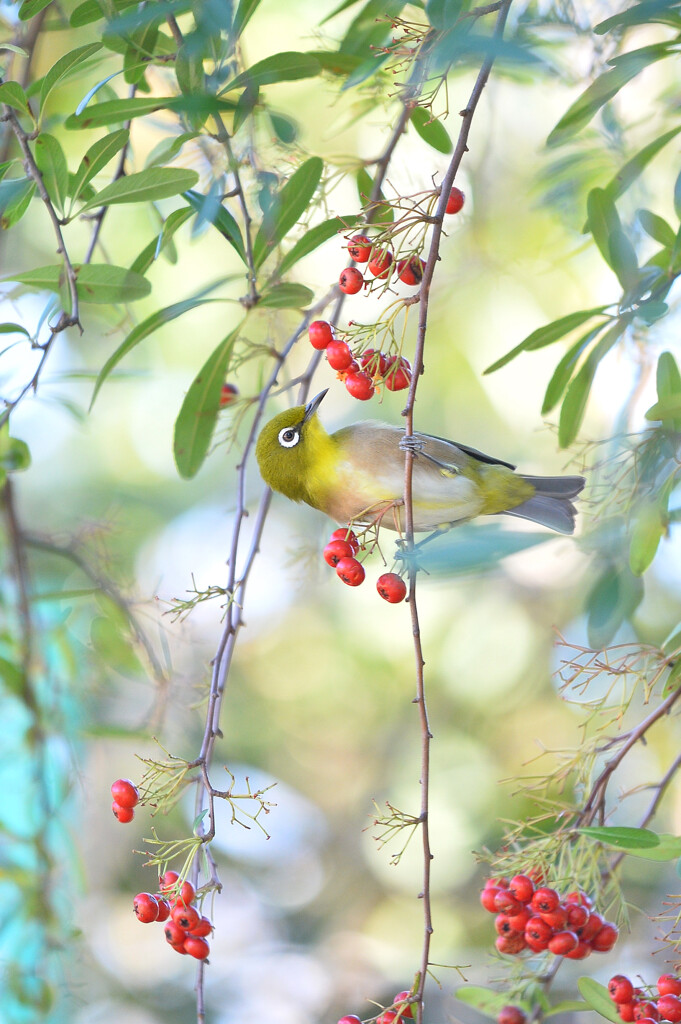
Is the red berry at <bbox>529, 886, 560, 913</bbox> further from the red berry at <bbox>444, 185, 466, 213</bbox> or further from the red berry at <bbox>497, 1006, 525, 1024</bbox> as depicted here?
the red berry at <bbox>444, 185, 466, 213</bbox>

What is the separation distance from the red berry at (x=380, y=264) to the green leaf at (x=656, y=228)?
1.98 ft

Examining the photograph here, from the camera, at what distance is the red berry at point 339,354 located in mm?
1635

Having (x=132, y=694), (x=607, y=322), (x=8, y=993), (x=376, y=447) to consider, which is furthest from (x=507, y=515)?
(x=132, y=694)

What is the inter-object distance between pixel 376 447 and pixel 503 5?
115 centimetres

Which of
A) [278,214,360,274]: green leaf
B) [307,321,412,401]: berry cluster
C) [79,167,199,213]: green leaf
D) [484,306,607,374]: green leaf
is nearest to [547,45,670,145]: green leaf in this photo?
[484,306,607,374]: green leaf

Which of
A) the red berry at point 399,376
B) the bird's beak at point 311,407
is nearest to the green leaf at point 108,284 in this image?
the red berry at point 399,376

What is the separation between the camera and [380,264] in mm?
1549

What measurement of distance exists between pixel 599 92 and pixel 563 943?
1589 mm

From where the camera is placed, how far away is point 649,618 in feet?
9.05

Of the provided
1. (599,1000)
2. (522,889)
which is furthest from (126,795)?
(599,1000)

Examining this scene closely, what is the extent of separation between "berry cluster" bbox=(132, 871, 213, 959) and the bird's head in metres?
1.05

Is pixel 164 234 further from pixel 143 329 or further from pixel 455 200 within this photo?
pixel 455 200

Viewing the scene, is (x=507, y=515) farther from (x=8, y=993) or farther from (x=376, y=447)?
(x=8, y=993)

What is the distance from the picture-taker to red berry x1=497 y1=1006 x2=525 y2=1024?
5.67 feet
